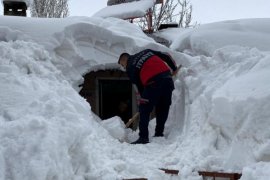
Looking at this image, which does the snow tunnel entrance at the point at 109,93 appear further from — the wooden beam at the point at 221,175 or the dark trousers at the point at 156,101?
the wooden beam at the point at 221,175

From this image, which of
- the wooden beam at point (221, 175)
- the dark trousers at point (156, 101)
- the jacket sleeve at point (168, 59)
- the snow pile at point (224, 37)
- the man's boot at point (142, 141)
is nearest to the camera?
the wooden beam at point (221, 175)

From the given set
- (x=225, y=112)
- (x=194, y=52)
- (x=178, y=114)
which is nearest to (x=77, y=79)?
(x=178, y=114)

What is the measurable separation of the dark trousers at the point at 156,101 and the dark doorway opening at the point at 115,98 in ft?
6.33

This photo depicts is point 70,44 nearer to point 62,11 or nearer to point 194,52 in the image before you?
point 194,52

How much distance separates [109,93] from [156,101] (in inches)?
84.9

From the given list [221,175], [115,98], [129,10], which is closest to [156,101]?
[115,98]

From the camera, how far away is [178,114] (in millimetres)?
6301

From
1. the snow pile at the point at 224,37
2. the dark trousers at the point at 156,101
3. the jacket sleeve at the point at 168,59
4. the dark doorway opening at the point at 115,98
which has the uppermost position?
the snow pile at the point at 224,37

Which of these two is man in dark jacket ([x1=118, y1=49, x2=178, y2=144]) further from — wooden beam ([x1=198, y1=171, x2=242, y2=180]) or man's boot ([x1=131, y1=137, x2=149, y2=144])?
wooden beam ([x1=198, y1=171, x2=242, y2=180])

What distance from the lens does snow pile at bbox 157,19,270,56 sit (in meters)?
7.11

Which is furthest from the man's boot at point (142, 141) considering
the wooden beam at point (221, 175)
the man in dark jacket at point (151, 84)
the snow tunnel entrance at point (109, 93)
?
the snow tunnel entrance at point (109, 93)

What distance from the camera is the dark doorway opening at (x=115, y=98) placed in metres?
7.90

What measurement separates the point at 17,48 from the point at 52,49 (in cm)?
68

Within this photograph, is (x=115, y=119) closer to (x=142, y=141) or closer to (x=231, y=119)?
(x=142, y=141)
